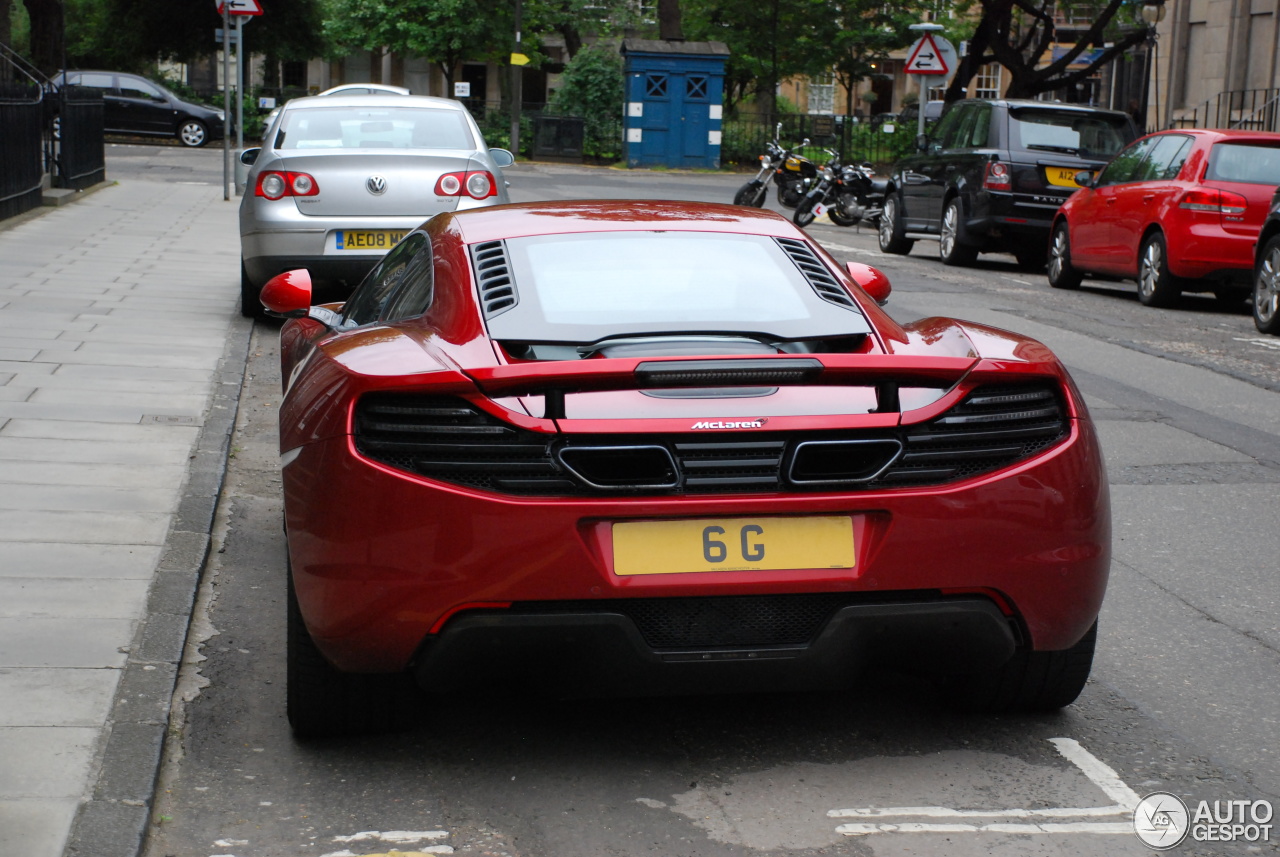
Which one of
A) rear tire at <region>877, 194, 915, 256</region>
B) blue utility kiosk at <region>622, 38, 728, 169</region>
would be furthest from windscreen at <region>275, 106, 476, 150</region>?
blue utility kiosk at <region>622, 38, 728, 169</region>

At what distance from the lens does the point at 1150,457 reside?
25.3 feet

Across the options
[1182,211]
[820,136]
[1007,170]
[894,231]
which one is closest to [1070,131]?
[1007,170]

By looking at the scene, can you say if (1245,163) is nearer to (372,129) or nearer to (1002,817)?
(372,129)

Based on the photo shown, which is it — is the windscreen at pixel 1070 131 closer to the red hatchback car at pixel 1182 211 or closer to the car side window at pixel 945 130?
the car side window at pixel 945 130

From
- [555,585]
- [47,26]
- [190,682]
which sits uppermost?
[47,26]

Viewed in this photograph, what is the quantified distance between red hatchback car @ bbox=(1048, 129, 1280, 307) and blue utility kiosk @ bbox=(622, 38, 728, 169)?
25524 mm

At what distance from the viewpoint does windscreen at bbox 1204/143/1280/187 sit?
14.3 metres

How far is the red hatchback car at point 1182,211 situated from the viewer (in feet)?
46.0

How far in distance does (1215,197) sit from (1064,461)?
11.4 metres

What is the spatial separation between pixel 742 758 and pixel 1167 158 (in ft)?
40.9

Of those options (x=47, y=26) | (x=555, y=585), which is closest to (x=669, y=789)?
(x=555, y=585)

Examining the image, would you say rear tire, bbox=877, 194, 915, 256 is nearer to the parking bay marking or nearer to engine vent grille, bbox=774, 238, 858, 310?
engine vent grille, bbox=774, 238, 858, 310

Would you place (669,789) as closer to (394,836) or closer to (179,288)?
(394,836)

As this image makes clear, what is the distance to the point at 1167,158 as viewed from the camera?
15.0 m
